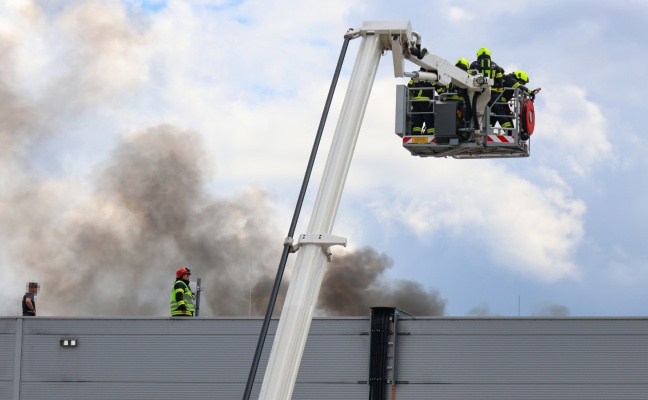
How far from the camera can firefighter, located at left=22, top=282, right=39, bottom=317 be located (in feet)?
65.3

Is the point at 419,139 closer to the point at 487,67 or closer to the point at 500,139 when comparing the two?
the point at 500,139

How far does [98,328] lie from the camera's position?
18422 millimetres

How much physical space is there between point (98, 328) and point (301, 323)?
30.8 feet

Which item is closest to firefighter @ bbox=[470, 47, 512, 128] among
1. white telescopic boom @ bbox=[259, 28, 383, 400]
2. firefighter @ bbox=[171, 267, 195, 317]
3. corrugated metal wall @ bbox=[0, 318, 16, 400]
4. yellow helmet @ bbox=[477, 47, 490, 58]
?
yellow helmet @ bbox=[477, 47, 490, 58]

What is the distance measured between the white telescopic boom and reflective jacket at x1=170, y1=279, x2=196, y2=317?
329 inches

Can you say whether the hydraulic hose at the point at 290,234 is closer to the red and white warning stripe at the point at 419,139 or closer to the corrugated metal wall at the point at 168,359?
the red and white warning stripe at the point at 419,139

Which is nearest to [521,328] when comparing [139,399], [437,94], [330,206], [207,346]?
[437,94]

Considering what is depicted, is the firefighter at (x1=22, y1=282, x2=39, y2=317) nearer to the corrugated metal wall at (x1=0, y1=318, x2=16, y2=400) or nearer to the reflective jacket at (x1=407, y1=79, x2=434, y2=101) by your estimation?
the corrugated metal wall at (x1=0, y1=318, x2=16, y2=400)

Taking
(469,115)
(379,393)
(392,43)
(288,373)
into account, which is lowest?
(288,373)

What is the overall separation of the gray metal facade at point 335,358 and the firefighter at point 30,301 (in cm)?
110

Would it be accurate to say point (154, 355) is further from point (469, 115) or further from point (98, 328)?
point (469, 115)

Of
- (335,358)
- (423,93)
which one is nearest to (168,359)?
(335,358)

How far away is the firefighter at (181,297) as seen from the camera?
59.7ft

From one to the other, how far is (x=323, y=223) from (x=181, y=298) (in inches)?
347
